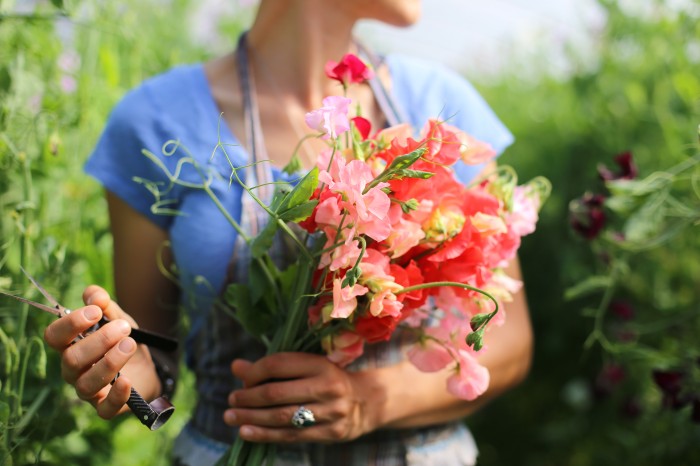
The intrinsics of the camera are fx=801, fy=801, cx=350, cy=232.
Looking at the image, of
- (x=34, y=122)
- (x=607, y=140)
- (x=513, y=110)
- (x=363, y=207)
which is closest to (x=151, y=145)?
(x=34, y=122)

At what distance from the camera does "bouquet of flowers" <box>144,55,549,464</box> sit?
72 cm

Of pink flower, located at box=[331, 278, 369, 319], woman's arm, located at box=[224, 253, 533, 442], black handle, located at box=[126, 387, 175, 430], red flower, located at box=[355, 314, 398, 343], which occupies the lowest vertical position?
woman's arm, located at box=[224, 253, 533, 442]

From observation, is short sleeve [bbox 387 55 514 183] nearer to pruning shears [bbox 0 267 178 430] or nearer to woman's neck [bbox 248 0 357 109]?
woman's neck [bbox 248 0 357 109]

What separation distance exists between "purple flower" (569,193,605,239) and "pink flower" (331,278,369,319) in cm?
49

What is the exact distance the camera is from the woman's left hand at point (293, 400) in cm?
88

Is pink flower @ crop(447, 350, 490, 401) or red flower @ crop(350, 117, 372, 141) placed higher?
red flower @ crop(350, 117, 372, 141)

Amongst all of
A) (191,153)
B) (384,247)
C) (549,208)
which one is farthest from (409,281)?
(549,208)

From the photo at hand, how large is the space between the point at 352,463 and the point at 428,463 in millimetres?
103

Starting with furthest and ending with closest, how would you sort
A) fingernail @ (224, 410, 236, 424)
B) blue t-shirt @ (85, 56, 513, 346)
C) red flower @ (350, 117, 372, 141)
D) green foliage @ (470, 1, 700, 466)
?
1. green foliage @ (470, 1, 700, 466)
2. blue t-shirt @ (85, 56, 513, 346)
3. fingernail @ (224, 410, 236, 424)
4. red flower @ (350, 117, 372, 141)

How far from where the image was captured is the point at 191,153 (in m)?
1.02

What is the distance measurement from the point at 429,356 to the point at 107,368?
33cm

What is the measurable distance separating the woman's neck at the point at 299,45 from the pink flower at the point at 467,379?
0.46 metres

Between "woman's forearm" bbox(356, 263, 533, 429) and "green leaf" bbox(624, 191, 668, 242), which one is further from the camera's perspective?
"green leaf" bbox(624, 191, 668, 242)

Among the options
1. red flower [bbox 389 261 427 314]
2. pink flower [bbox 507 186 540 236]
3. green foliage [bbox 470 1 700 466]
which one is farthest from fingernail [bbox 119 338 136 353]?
green foliage [bbox 470 1 700 466]
